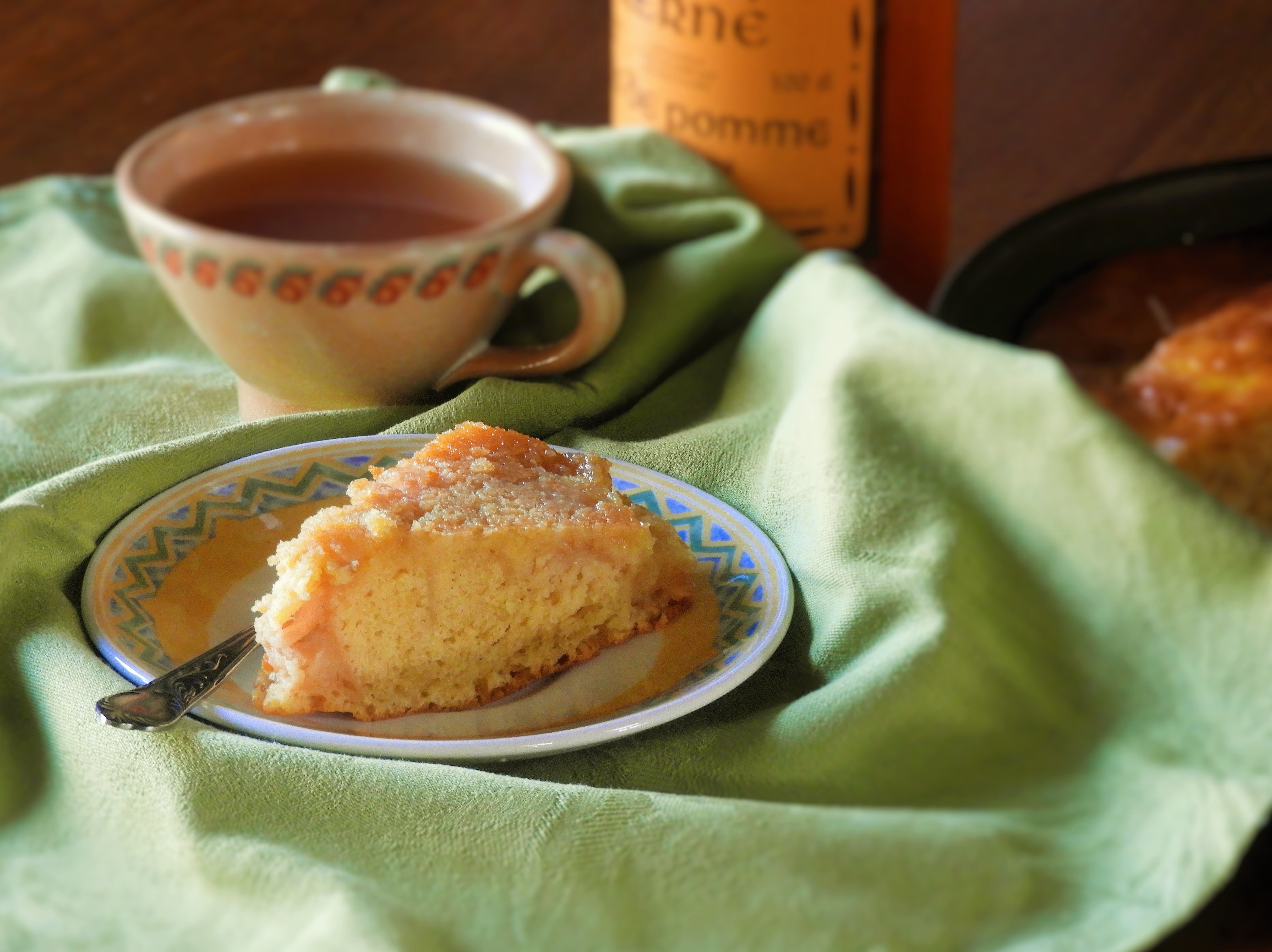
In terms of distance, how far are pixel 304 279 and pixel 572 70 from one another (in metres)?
0.58

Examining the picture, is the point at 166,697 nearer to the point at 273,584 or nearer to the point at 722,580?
the point at 273,584

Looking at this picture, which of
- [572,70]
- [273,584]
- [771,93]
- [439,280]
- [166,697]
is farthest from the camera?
[572,70]

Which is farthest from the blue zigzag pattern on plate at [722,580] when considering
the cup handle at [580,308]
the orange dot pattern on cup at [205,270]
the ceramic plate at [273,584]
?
the orange dot pattern on cup at [205,270]

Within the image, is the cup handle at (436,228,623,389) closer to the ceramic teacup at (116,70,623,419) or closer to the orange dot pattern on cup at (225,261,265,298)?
the ceramic teacup at (116,70,623,419)

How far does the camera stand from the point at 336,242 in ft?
2.71

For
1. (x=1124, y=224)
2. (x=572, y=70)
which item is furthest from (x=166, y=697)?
(x=572, y=70)

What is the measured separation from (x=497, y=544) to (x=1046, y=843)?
0.82 feet

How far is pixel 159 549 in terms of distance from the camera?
67 centimetres

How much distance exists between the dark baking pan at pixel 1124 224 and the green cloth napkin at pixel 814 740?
6 centimetres

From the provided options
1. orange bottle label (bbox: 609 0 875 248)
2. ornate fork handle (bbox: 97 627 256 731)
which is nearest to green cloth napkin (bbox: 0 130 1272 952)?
ornate fork handle (bbox: 97 627 256 731)

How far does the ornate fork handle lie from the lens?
21.5 inches

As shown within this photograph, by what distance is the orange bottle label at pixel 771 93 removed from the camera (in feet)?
2.93

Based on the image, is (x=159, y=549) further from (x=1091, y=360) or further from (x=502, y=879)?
(x=1091, y=360)

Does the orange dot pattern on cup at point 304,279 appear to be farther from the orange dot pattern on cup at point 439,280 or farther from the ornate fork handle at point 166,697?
the ornate fork handle at point 166,697
